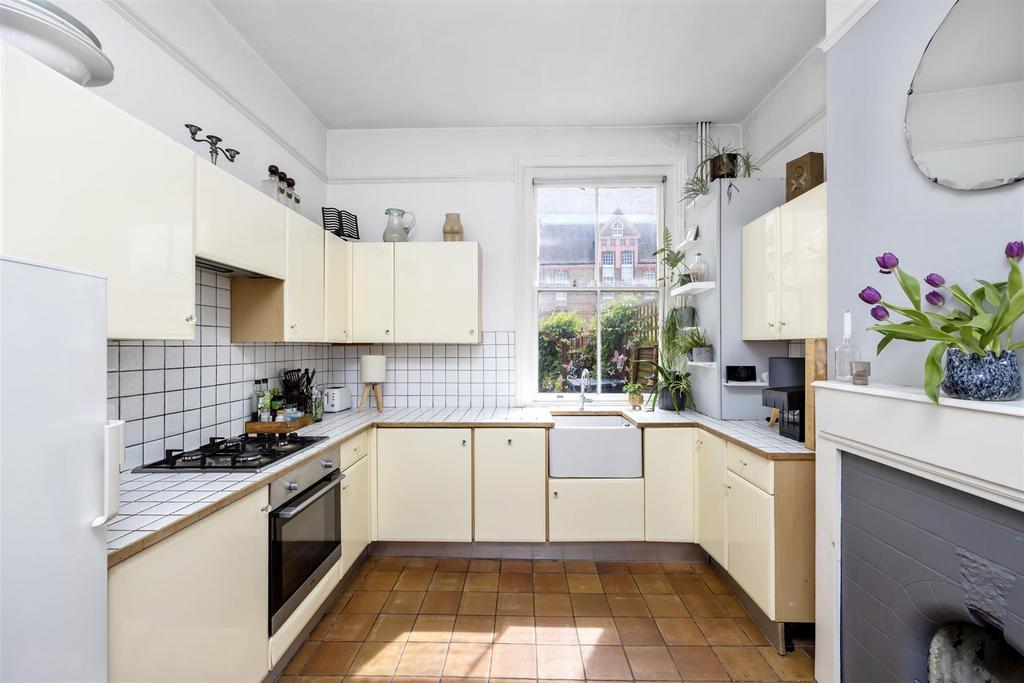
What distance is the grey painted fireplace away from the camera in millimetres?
1080

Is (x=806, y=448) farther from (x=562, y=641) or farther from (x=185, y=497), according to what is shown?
(x=185, y=497)

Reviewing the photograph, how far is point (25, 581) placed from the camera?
75 centimetres

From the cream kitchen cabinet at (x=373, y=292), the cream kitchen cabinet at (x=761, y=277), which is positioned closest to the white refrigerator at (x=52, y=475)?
the cream kitchen cabinet at (x=373, y=292)

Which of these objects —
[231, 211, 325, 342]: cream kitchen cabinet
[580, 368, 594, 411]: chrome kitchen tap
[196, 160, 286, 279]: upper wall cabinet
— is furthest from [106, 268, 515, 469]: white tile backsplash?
[580, 368, 594, 411]: chrome kitchen tap

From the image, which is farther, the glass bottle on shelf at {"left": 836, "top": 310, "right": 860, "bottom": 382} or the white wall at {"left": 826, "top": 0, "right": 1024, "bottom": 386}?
the glass bottle on shelf at {"left": 836, "top": 310, "right": 860, "bottom": 382}

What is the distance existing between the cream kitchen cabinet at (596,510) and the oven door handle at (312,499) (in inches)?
49.6

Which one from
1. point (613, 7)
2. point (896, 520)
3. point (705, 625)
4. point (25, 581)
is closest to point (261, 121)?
point (613, 7)

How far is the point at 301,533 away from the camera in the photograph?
1966mm

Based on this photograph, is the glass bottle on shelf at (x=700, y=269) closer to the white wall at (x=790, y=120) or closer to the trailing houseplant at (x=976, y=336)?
the white wall at (x=790, y=120)

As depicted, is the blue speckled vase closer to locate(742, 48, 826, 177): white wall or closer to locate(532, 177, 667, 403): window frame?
locate(742, 48, 826, 177): white wall

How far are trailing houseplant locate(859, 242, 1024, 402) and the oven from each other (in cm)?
A: 213

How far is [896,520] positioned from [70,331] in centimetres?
214

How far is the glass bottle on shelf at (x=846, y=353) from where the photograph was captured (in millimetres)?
1619

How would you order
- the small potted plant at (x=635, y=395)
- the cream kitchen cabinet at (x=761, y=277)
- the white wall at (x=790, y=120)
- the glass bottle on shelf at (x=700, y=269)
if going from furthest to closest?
the small potted plant at (x=635, y=395) → the glass bottle on shelf at (x=700, y=269) → the white wall at (x=790, y=120) → the cream kitchen cabinet at (x=761, y=277)
